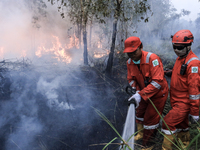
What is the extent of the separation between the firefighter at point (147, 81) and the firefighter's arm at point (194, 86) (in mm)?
437

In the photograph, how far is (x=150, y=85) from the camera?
2.41 m

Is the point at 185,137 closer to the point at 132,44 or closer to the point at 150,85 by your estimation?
the point at 150,85

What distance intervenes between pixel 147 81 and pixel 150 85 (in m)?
0.27

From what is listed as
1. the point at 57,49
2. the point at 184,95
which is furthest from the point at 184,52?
the point at 57,49

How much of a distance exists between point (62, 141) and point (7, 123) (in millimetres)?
1902

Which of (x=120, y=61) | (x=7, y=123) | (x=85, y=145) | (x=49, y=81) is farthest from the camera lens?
(x=120, y=61)

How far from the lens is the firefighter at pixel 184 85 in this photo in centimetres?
201

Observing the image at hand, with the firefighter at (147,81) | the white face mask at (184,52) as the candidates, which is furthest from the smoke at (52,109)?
the white face mask at (184,52)

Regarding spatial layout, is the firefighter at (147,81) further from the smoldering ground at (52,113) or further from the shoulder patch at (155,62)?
the smoldering ground at (52,113)

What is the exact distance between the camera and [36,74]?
6570 mm

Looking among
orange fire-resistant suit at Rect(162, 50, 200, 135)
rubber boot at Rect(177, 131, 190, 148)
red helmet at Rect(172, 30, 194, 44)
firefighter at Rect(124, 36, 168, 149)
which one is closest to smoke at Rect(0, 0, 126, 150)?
firefighter at Rect(124, 36, 168, 149)

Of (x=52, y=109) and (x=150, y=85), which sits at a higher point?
(x=150, y=85)

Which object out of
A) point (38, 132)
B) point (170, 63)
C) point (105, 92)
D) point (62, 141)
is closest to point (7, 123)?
point (38, 132)

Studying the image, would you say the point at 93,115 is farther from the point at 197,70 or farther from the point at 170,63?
the point at 170,63
